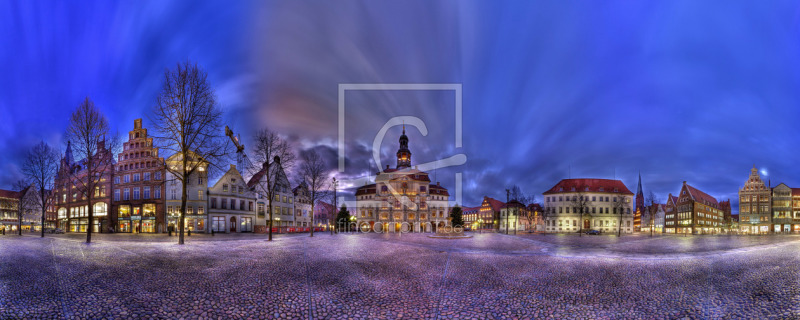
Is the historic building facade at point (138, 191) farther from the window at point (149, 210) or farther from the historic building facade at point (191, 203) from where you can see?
the historic building facade at point (191, 203)

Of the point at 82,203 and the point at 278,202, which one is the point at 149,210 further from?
the point at 278,202

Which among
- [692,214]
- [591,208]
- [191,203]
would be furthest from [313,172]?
[692,214]

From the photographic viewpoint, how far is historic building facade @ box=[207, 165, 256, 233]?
60094mm

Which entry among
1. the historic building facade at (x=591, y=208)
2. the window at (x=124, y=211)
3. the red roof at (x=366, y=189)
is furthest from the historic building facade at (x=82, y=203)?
the historic building facade at (x=591, y=208)

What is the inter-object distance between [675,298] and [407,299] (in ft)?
24.2

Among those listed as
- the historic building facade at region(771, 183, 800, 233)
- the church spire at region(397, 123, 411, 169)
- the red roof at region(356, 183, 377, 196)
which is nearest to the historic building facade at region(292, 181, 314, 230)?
the red roof at region(356, 183, 377, 196)

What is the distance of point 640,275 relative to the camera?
46.2ft

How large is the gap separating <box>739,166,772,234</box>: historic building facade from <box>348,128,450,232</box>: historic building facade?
85056 mm

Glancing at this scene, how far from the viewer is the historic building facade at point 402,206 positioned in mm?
92125

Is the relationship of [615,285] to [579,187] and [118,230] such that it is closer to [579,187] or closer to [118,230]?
[118,230]

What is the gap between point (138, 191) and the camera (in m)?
57.2

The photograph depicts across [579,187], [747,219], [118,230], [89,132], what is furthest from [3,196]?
[747,219]

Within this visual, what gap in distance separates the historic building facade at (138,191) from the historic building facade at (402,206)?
146 feet

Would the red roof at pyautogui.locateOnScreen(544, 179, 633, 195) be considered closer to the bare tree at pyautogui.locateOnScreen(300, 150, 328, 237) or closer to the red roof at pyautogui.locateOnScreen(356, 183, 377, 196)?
the red roof at pyautogui.locateOnScreen(356, 183, 377, 196)
